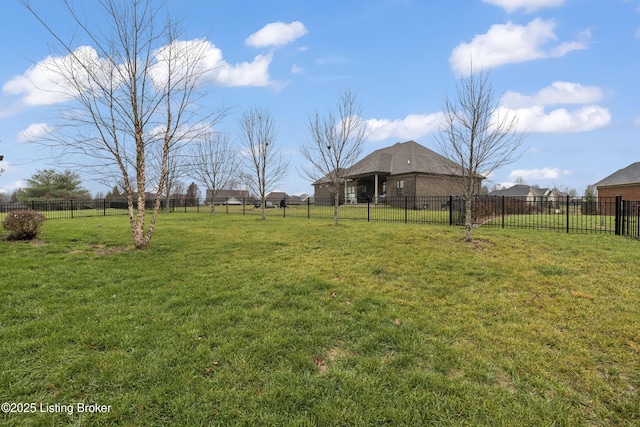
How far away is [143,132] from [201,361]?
22.0 feet

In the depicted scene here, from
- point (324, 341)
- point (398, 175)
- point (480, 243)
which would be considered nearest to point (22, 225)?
point (324, 341)

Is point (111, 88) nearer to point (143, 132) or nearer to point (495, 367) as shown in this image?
point (143, 132)

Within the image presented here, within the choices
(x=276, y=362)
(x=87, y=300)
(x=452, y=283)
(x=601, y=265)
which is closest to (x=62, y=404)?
(x=276, y=362)

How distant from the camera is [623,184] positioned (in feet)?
86.1

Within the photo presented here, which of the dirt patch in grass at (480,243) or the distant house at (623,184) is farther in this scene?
the distant house at (623,184)

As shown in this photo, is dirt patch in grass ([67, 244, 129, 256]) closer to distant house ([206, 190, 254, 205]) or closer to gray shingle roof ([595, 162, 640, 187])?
distant house ([206, 190, 254, 205])

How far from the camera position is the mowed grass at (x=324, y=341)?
224cm

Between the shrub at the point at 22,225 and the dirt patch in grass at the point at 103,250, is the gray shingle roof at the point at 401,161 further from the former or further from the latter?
the shrub at the point at 22,225

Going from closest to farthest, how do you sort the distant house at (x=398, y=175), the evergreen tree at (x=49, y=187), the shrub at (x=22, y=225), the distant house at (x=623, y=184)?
the shrub at (x=22, y=225), the distant house at (x=623, y=184), the distant house at (x=398, y=175), the evergreen tree at (x=49, y=187)

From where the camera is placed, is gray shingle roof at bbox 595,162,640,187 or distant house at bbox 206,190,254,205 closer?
gray shingle roof at bbox 595,162,640,187

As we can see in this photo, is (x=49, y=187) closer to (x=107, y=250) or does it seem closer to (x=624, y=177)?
(x=107, y=250)

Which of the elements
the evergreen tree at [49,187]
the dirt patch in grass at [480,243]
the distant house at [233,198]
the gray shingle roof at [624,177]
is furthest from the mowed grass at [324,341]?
the evergreen tree at [49,187]

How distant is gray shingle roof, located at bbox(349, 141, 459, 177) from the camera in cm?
2808

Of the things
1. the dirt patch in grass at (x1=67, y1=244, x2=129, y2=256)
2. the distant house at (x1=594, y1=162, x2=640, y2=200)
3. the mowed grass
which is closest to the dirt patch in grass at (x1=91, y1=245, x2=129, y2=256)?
the dirt patch in grass at (x1=67, y1=244, x2=129, y2=256)
